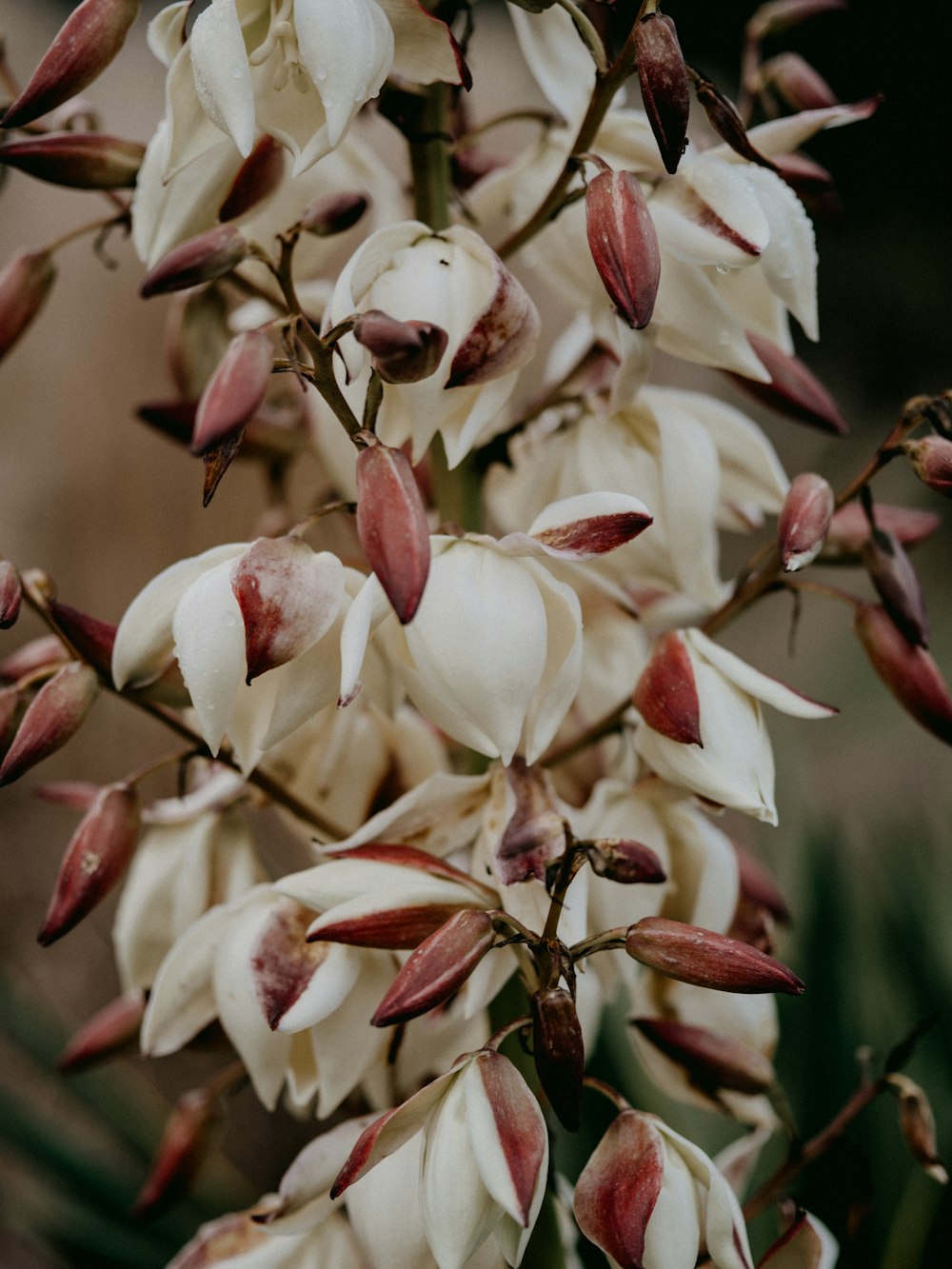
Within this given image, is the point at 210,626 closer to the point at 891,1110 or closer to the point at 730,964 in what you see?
the point at 730,964

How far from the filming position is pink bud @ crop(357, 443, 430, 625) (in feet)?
1.06

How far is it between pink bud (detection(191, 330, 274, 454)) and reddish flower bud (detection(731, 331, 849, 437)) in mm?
206

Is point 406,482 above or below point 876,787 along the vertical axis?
above

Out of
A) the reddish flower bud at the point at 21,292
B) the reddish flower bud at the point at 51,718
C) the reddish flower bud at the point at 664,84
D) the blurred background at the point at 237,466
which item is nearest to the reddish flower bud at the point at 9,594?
the reddish flower bud at the point at 51,718

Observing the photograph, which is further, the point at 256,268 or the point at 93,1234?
the point at 93,1234

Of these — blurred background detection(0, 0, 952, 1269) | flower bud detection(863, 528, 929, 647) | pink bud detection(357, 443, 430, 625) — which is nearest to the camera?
pink bud detection(357, 443, 430, 625)

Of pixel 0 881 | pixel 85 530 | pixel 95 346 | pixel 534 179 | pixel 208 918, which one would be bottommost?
pixel 0 881

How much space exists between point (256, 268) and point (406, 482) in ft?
0.75

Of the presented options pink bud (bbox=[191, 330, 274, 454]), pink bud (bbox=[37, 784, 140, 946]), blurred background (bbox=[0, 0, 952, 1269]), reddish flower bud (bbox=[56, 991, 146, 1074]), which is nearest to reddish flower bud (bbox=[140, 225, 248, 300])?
pink bud (bbox=[191, 330, 274, 454])

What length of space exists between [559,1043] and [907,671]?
0.20 metres

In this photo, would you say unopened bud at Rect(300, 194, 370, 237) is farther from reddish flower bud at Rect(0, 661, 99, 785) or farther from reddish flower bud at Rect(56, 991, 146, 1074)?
reddish flower bud at Rect(56, 991, 146, 1074)

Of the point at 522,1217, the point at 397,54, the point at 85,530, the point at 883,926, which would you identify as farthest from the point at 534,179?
the point at 85,530

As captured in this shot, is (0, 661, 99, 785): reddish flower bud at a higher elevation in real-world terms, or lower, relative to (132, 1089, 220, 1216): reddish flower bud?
higher

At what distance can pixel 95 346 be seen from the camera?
1787 mm
